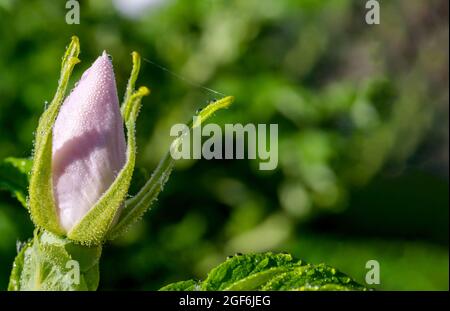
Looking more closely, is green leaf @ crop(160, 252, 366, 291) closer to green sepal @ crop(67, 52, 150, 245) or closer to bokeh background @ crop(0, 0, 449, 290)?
green sepal @ crop(67, 52, 150, 245)

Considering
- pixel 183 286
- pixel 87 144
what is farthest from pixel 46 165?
pixel 183 286

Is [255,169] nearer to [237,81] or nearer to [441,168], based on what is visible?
[237,81]

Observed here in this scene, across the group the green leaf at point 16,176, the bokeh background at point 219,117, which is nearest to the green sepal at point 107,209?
the green leaf at point 16,176

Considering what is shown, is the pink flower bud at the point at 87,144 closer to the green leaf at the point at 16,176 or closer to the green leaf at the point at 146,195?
the green leaf at the point at 146,195

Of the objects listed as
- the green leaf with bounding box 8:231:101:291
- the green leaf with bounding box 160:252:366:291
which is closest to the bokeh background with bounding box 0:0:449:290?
the green leaf with bounding box 8:231:101:291

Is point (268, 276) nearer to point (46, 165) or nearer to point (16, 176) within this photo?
point (46, 165)
